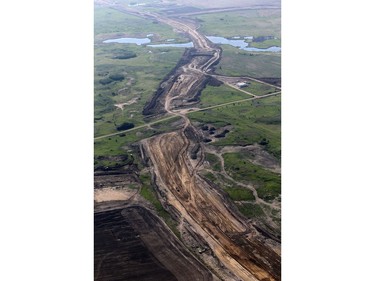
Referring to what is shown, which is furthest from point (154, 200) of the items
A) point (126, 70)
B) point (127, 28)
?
point (127, 28)

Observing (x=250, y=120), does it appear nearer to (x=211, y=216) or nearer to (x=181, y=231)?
(x=211, y=216)

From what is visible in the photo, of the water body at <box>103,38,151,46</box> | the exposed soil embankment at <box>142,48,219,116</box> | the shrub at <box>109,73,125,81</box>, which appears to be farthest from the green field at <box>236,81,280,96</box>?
the water body at <box>103,38,151,46</box>

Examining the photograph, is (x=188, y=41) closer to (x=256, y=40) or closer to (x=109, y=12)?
(x=256, y=40)

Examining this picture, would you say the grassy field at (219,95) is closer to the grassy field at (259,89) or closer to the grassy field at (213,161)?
the grassy field at (259,89)

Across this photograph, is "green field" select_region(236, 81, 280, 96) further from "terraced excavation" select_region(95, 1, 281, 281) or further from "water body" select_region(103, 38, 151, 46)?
"water body" select_region(103, 38, 151, 46)

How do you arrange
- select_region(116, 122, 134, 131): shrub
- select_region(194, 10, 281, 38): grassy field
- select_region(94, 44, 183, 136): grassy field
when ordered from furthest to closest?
select_region(194, 10, 281, 38): grassy field, select_region(94, 44, 183, 136): grassy field, select_region(116, 122, 134, 131): shrub

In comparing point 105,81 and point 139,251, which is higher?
point 105,81
